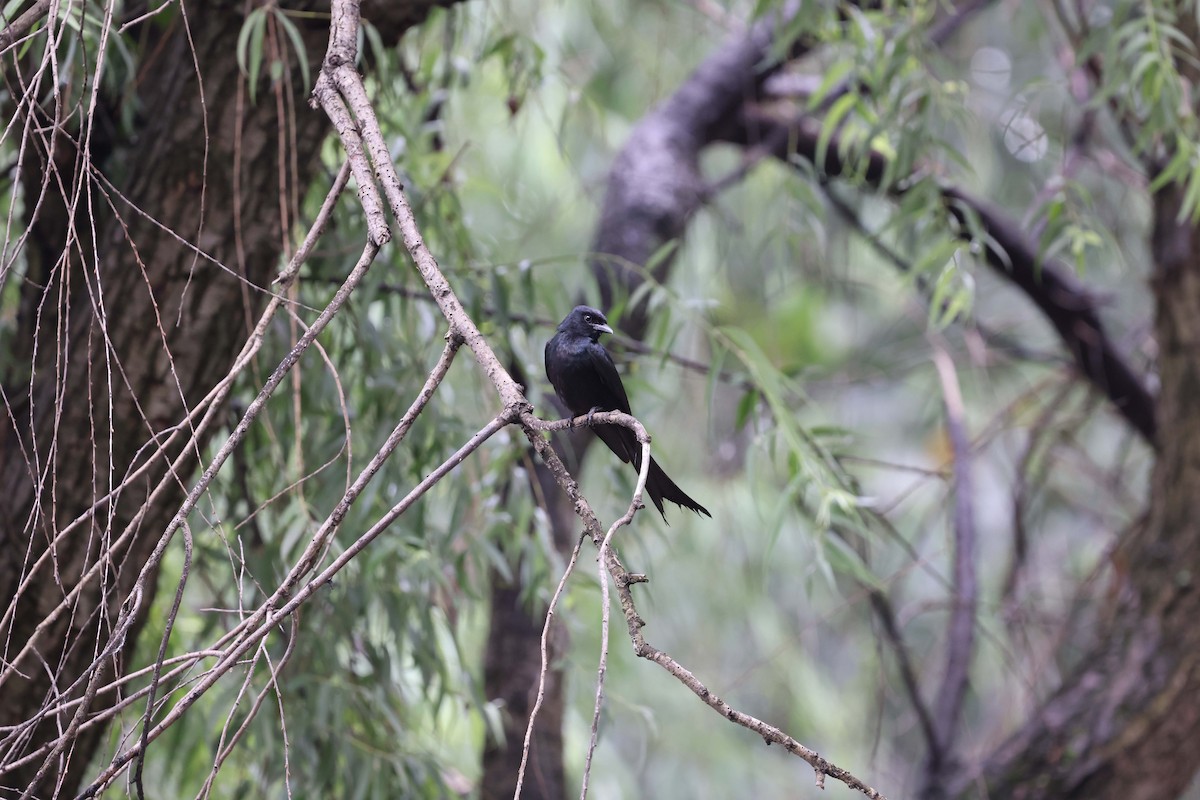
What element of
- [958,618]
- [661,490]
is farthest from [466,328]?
[958,618]

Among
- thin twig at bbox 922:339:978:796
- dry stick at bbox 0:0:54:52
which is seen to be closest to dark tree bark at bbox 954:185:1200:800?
thin twig at bbox 922:339:978:796

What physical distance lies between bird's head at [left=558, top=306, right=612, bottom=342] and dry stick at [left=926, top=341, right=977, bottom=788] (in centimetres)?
155

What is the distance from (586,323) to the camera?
8.59ft

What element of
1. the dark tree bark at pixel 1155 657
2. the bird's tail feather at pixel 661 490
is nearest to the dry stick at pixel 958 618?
the dark tree bark at pixel 1155 657

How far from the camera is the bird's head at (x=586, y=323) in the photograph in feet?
8.54

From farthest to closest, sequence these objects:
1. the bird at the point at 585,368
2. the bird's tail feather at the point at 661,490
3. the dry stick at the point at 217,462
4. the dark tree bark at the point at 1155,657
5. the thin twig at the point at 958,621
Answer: the thin twig at the point at 958,621 < the dark tree bark at the point at 1155,657 < the bird at the point at 585,368 < the bird's tail feather at the point at 661,490 < the dry stick at the point at 217,462

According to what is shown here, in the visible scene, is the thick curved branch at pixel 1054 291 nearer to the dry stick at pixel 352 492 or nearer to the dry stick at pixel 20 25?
the dry stick at pixel 20 25

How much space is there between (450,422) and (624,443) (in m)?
0.48

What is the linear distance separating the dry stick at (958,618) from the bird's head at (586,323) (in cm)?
155

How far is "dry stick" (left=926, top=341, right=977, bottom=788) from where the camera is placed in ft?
11.8

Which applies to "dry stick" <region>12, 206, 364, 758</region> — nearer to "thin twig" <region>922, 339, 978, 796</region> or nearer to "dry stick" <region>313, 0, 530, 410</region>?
"dry stick" <region>313, 0, 530, 410</region>

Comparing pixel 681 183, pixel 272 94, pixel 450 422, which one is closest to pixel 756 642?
pixel 681 183

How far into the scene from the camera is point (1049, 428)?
164 inches

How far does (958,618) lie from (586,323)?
186 centimetres
